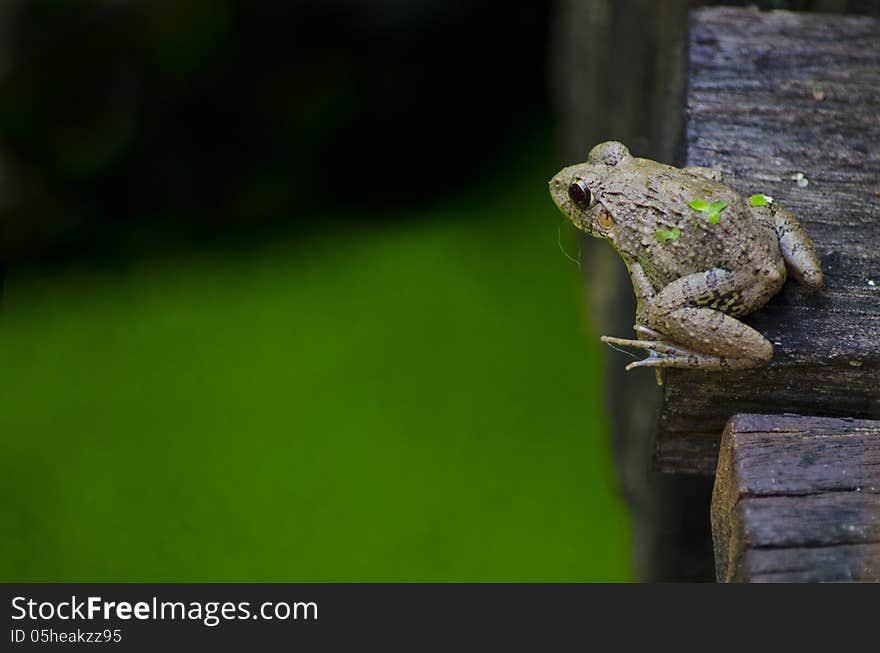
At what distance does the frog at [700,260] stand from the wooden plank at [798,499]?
4.8 inches

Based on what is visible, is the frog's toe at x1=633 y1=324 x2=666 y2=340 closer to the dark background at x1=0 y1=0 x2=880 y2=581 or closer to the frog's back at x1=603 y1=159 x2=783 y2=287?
the frog's back at x1=603 y1=159 x2=783 y2=287

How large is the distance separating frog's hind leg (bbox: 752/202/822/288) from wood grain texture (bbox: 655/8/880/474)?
3 cm

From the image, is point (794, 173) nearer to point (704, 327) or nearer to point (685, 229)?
point (685, 229)

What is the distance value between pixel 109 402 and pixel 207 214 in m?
0.80

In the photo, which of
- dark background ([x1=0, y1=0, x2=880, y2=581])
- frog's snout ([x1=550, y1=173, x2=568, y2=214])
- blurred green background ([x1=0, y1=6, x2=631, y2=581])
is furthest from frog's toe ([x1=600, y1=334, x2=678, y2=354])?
blurred green background ([x1=0, y1=6, x2=631, y2=581])

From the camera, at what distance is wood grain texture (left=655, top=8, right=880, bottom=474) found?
47.2 inches

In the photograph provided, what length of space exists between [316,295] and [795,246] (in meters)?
2.01

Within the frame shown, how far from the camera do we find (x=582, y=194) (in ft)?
5.05

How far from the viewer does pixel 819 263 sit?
4.14 ft

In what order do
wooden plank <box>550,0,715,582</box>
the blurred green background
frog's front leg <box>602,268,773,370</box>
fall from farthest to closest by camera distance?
the blurred green background, wooden plank <box>550,0,715,582</box>, frog's front leg <box>602,268,773,370</box>

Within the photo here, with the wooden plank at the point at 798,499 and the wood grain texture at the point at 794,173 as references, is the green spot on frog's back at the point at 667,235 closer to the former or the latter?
the wood grain texture at the point at 794,173

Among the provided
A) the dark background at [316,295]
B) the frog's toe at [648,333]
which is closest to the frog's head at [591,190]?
the frog's toe at [648,333]

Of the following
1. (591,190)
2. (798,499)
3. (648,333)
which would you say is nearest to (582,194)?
(591,190)

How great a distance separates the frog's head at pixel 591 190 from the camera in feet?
5.03
